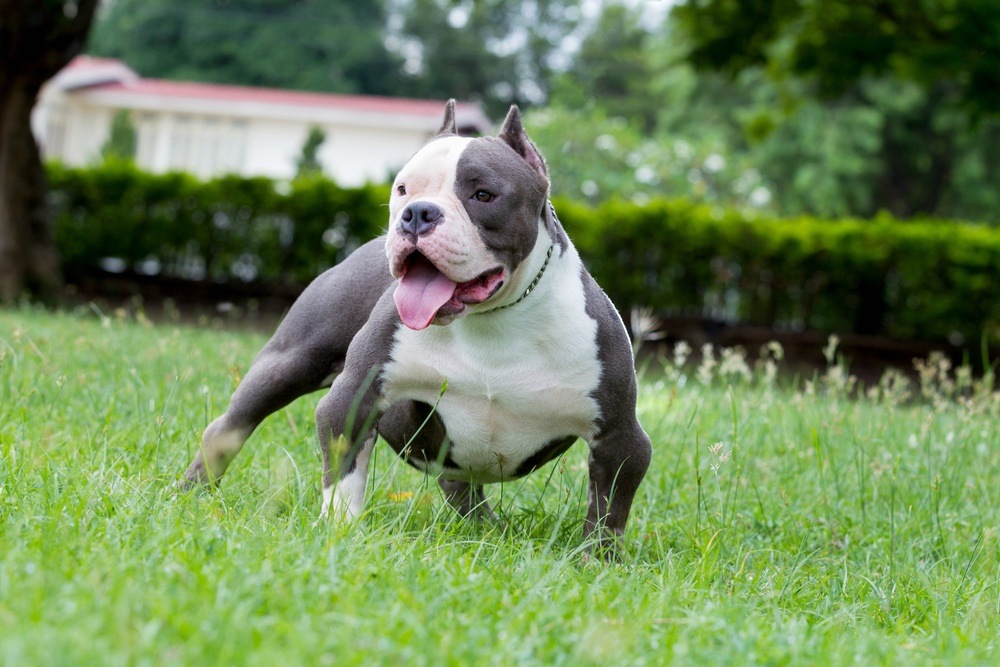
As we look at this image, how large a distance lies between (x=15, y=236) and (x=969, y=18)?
8897mm

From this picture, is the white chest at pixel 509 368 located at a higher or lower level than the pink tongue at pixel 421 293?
lower

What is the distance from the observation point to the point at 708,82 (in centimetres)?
2822

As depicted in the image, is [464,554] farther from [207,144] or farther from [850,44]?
[207,144]

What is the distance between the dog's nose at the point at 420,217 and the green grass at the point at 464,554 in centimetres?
73

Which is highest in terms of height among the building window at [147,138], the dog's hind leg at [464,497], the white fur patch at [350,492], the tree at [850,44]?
the tree at [850,44]

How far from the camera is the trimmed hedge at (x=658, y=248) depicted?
36.4ft

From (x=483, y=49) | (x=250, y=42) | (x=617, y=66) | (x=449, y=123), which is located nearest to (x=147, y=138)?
(x=250, y=42)

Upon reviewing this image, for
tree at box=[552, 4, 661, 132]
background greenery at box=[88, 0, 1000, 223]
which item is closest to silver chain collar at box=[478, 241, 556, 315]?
background greenery at box=[88, 0, 1000, 223]

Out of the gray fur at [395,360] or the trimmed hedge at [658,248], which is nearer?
the gray fur at [395,360]

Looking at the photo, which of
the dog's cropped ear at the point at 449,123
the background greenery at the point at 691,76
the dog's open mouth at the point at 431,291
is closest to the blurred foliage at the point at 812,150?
the background greenery at the point at 691,76

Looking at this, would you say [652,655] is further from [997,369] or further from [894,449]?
[997,369]

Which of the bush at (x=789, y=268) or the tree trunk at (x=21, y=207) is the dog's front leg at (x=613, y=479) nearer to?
the bush at (x=789, y=268)

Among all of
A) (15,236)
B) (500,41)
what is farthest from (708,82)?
(15,236)

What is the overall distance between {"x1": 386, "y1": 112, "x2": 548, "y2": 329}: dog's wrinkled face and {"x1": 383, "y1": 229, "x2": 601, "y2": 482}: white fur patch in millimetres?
113
